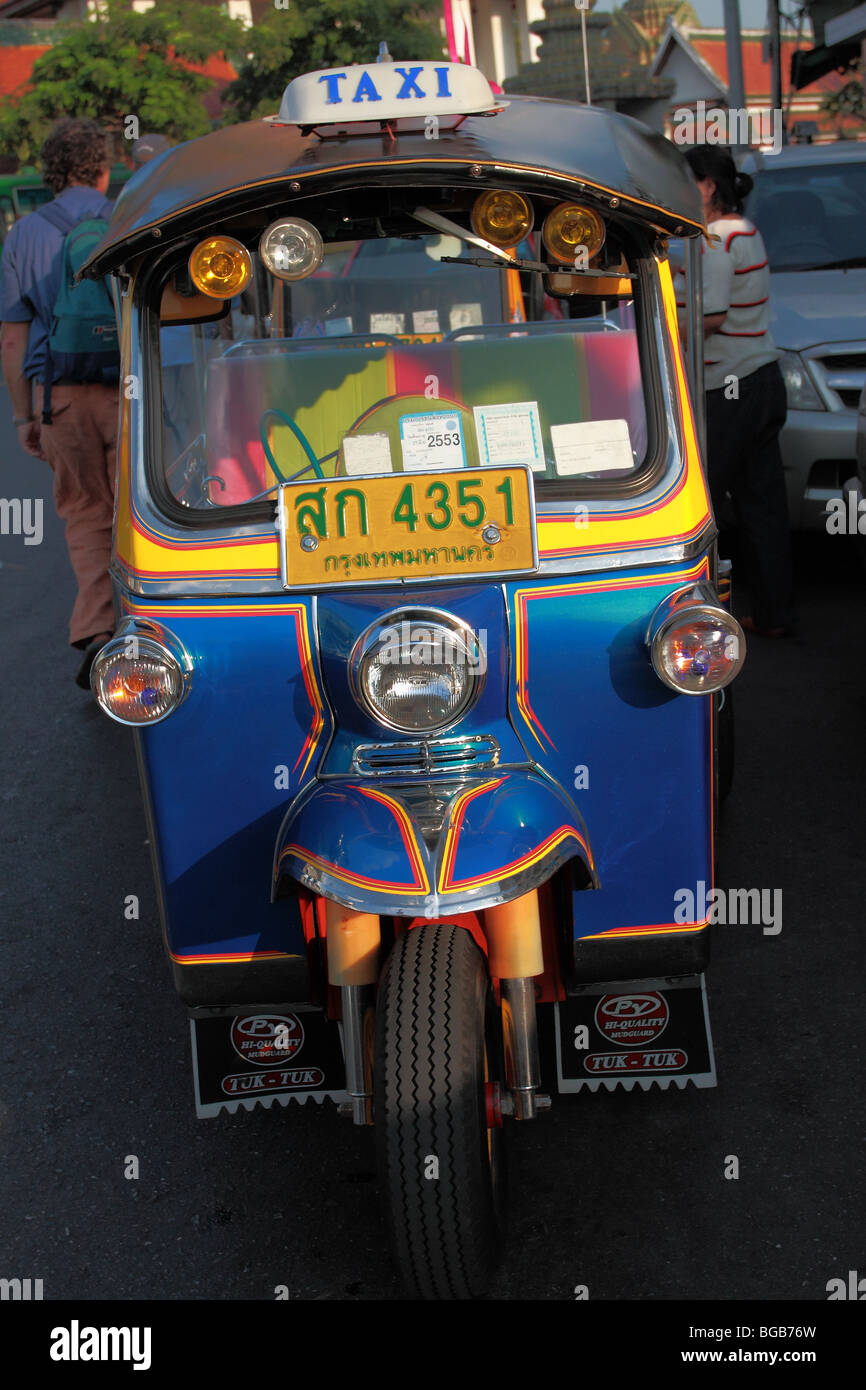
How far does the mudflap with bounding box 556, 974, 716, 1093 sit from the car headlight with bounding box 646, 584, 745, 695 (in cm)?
79

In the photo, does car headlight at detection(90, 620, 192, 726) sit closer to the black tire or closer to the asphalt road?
the black tire

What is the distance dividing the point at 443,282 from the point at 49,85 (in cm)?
3490

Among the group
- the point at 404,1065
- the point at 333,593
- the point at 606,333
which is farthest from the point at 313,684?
the point at 606,333

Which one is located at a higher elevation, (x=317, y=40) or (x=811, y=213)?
(x=317, y=40)

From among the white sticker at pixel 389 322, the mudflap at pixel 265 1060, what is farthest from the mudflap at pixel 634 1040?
the white sticker at pixel 389 322

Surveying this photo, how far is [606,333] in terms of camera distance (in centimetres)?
328

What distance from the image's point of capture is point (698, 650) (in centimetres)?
281

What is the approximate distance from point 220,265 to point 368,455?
518 mm

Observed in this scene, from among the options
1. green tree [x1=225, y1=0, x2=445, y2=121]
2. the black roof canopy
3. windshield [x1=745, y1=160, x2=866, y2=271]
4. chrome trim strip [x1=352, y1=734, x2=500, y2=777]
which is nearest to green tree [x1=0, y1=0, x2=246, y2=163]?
green tree [x1=225, y1=0, x2=445, y2=121]

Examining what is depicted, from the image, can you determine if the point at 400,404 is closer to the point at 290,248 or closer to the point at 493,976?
the point at 290,248

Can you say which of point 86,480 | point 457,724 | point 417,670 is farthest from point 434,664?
point 86,480

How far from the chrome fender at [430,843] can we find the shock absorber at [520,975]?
0.15m

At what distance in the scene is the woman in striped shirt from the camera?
5793 mm
